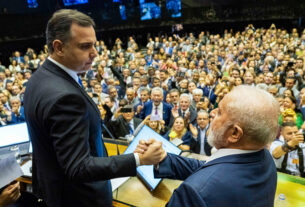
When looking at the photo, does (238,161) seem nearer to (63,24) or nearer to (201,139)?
(63,24)

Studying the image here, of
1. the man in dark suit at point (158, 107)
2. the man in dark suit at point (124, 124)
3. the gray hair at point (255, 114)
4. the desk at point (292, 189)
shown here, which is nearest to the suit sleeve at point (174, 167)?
the gray hair at point (255, 114)

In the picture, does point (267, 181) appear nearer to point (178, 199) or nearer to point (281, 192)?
point (178, 199)

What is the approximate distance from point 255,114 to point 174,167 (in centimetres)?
54

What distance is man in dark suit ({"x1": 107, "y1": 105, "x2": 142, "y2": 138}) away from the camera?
3613mm

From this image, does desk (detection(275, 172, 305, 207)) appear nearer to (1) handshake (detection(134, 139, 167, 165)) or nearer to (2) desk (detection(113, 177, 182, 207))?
(2) desk (detection(113, 177, 182, 207))

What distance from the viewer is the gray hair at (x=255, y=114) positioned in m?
0.94

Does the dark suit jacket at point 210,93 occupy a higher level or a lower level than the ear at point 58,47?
lower

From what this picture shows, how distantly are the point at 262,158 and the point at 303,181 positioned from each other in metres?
0.94

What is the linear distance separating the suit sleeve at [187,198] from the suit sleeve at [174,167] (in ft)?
1.21

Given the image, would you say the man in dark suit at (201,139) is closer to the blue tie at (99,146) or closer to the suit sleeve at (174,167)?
the suit sleeve at (174,167)

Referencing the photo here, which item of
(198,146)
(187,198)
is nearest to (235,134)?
(187,198)

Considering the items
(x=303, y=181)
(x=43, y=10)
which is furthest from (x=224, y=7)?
(x=303, y=181)

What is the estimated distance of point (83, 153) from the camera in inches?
37.4

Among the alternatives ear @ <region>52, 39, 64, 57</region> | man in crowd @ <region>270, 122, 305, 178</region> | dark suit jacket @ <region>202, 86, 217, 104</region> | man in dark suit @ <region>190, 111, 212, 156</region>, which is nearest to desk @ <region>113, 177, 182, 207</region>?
ear @ <region>52, 39, 64, 57</region>
